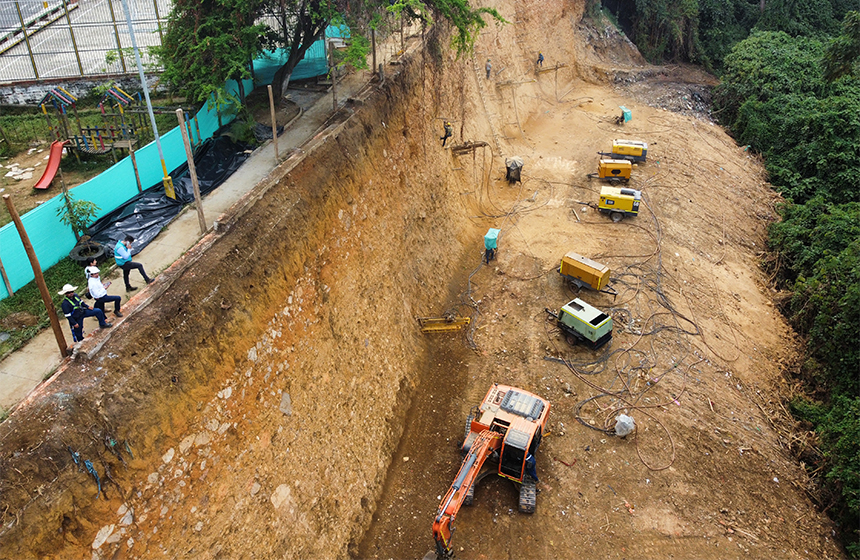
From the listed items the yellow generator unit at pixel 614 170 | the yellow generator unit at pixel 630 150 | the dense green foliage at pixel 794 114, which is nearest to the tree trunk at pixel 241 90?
the yellow generator unit at pixel 614 170

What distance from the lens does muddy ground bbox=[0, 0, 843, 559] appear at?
33.7ft

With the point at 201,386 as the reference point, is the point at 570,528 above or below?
below

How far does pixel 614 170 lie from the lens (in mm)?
29125

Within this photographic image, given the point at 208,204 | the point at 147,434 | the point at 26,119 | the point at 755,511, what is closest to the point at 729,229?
the point at 755,511

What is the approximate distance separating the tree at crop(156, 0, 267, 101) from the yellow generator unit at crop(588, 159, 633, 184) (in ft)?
61.1

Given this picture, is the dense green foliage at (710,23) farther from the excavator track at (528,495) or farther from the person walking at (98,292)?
the person walking at (98,292)

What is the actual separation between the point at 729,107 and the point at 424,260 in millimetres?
30406

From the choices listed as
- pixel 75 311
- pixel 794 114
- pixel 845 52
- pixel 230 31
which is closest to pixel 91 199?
pixel 75 311

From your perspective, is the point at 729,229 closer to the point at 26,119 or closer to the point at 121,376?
the point at 121,376

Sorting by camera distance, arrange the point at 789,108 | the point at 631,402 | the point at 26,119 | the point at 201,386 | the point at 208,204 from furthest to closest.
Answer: the point at 789,108 < the point at 26,119 < the point at 631,402 < the point at 208,204 < the point at 201,386

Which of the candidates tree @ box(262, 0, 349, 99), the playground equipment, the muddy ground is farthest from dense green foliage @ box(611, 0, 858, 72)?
the playground equipment

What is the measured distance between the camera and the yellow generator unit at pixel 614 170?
28.9m

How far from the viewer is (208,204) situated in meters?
16.1

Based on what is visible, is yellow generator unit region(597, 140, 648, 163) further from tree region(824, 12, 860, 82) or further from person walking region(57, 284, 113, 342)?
person walking region(57, 284, 113, 342)
